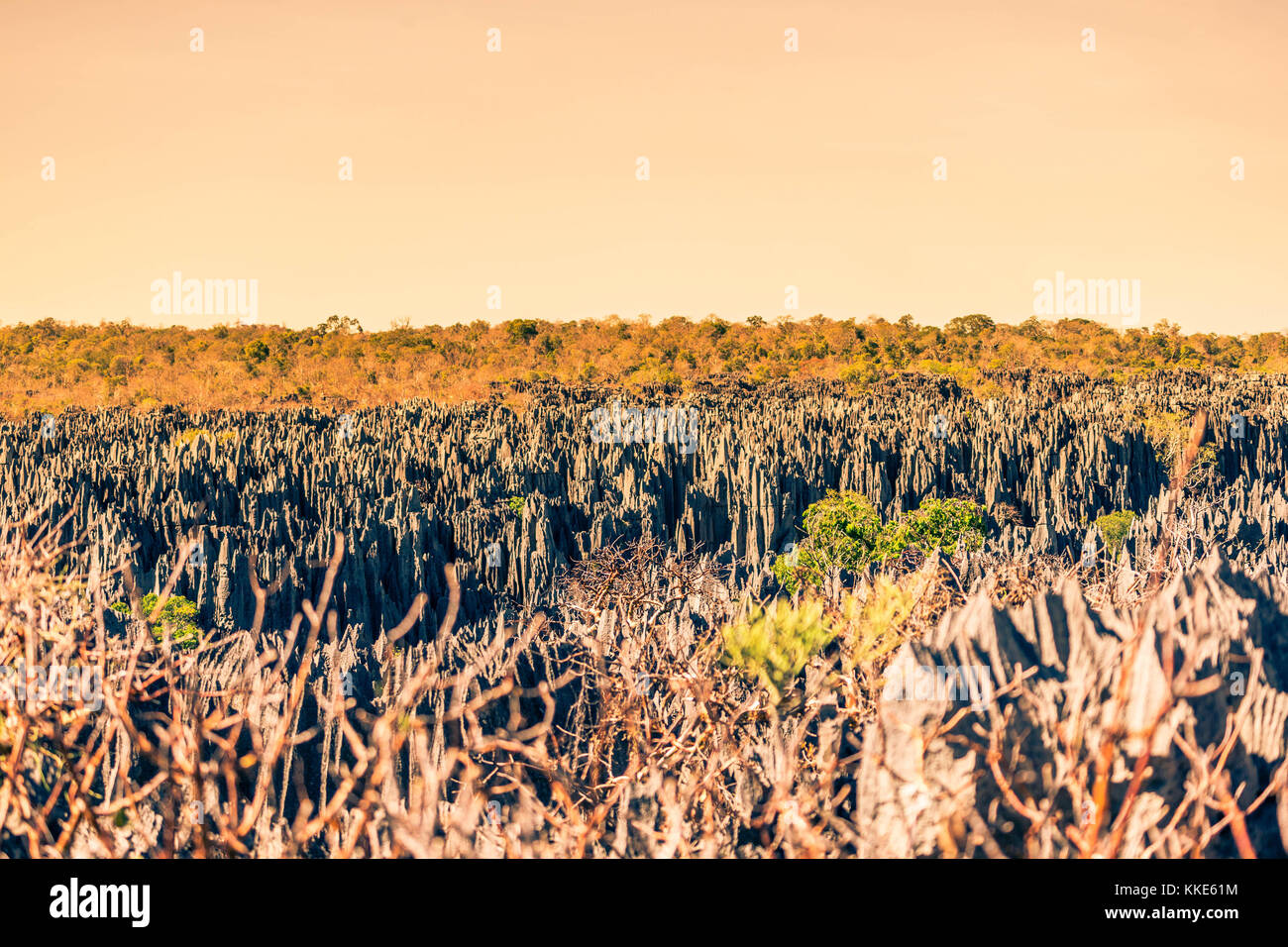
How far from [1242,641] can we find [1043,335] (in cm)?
6791

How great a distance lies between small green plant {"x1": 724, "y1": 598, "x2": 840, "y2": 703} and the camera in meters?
4.06

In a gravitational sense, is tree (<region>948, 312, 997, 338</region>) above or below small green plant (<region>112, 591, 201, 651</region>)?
above

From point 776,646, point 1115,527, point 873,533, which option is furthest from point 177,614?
point 1115,527

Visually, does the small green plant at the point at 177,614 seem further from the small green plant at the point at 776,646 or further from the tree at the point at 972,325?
the tree at the point at 972,325

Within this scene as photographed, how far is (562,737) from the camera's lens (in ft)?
13.8

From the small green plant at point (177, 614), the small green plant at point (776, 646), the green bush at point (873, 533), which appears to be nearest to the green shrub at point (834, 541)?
the green bush at point (873, 533)

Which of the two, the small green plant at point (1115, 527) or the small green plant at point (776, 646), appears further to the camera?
the small green plant at point (1115, 527)

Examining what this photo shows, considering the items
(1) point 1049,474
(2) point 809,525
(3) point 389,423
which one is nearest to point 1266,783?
(2) point 809,525

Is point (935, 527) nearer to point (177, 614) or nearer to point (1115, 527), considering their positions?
point (1115, 527)

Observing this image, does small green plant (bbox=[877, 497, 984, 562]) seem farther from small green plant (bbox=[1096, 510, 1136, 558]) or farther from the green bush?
small green plant (bbox=[1096, 510, 1136, 558])

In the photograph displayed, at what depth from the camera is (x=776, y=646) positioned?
4.21 metres

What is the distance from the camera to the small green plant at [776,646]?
13.3 ft

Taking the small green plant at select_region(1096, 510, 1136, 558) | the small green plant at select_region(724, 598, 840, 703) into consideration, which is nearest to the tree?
the small green plant at select_region(1096, 510, 1136, 558)

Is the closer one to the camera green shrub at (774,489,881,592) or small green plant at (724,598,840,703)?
small green plant at (724,598,840,703)
